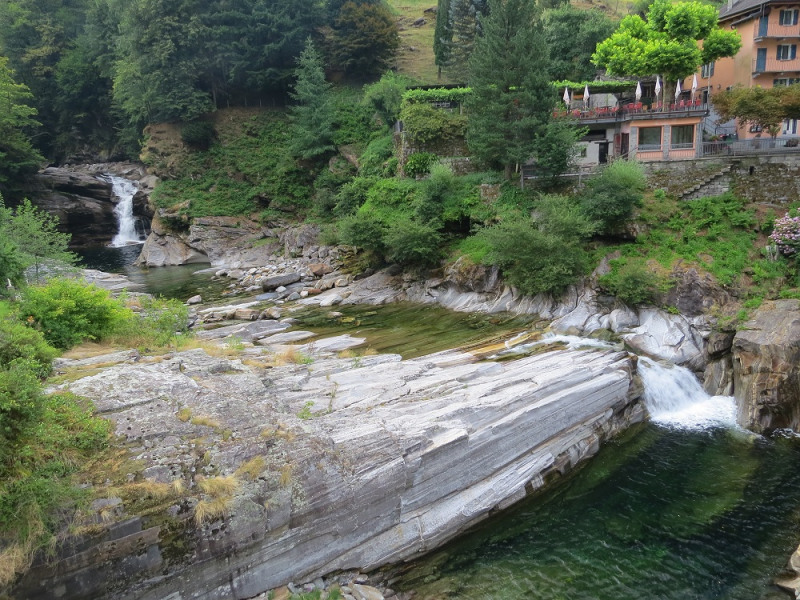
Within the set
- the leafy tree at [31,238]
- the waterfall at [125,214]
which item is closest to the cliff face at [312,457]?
the leafy tree at [31,238]

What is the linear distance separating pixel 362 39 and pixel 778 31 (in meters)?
35.5

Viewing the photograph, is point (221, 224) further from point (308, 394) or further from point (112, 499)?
point (112, 499)

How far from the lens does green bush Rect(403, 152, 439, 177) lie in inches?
1319

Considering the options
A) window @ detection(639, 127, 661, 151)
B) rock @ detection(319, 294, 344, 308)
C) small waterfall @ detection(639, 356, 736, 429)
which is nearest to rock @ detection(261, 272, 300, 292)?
rock @ detection(319, 294, 344, 308)

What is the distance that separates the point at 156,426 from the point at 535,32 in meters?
27.1

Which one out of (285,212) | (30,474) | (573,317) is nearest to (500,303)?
(573,317)

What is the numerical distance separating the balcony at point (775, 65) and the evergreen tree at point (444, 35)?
30.3 m

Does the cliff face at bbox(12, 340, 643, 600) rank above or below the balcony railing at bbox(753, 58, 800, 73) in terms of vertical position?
below

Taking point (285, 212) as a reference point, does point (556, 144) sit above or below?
above

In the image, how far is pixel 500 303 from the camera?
25.0 meters

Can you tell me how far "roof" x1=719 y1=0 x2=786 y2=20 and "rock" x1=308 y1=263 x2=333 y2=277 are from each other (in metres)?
32.4

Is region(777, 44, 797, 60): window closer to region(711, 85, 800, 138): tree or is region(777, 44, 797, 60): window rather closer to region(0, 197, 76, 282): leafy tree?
region(711, 85, 800, 138): tree

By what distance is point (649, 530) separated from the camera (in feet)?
40.3

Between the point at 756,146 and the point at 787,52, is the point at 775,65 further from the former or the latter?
the point at 756,146
